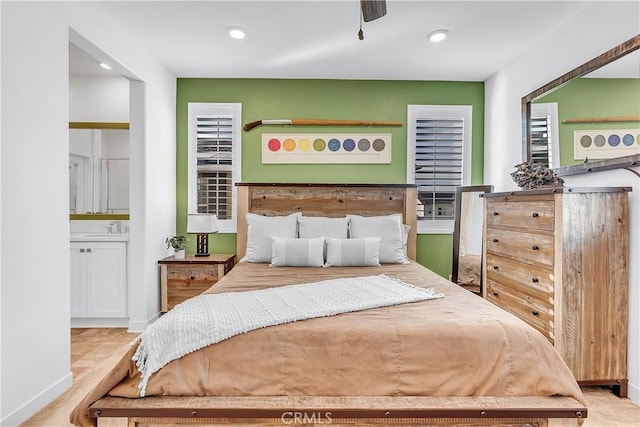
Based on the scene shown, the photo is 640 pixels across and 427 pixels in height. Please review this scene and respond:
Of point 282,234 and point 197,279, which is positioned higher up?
point 282,234

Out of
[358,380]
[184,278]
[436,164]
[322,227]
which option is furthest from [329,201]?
[358,380]

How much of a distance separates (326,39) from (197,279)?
2.53m

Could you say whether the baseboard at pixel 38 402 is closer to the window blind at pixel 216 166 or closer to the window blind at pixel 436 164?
the window blind at pixel 216 166

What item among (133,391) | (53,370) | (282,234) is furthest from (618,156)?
(53,370)

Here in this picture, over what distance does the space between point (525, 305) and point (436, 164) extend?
6.51 feet

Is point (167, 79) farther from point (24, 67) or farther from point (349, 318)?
point (349, 318)

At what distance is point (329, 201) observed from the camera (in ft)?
12.7

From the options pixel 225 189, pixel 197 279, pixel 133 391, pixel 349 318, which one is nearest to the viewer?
pixel 133 391

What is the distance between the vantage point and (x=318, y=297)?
2006 mm

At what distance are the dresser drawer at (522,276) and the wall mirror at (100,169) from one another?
368 cm

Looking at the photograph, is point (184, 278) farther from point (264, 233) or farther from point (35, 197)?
point (35, 197)

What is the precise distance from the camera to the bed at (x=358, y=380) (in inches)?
58.3

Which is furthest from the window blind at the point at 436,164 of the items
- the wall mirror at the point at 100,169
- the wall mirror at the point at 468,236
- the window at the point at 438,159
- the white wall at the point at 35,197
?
the wall mirror at the point at 100,169

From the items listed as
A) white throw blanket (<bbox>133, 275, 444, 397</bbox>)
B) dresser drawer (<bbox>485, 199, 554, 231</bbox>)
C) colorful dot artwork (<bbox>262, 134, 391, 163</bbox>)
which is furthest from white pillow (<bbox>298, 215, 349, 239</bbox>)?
dresser drawer (<bbox>485, 199, 554, 231</bbox>)
